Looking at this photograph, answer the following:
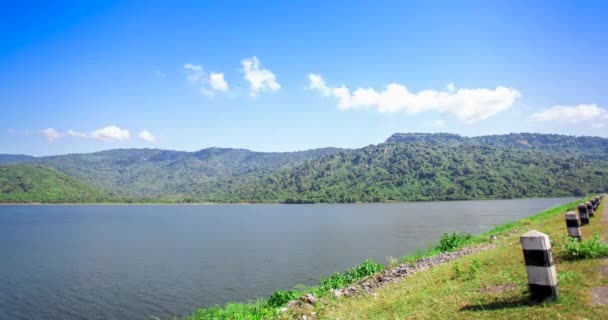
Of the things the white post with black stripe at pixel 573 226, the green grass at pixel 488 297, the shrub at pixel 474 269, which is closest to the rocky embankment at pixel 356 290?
the green grass at pixel 488 297

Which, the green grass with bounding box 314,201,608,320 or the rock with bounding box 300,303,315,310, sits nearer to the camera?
the green grass with bounding box 314,201,608,320

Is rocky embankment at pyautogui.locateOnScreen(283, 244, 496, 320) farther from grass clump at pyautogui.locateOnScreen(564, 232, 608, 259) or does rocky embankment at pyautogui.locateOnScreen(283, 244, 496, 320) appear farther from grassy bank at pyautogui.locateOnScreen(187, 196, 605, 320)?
grass clump at pyautogui.locateOnScreen(564, 232, 608, 259)

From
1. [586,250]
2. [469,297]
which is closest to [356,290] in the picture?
[469,297]

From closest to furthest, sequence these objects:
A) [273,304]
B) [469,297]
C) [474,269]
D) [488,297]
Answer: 1. [488,297]
2. [469,297]
3. [474,269]
4. [273,304]

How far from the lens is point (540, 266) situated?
316 inches

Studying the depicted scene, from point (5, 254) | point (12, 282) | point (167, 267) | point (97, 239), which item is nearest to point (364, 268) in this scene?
point (167, 267)

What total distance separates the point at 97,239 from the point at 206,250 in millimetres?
36699

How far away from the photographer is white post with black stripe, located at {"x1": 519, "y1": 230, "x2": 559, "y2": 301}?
7.97 m

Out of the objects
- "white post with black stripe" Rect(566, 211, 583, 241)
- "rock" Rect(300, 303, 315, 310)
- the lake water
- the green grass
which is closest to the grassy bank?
the green grass

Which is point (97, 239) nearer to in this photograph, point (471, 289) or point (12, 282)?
point (12, 282)

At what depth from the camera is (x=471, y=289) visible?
11.3 meters

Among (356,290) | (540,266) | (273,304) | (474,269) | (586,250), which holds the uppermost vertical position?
(540,266)

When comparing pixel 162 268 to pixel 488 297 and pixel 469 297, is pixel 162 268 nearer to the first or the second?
pixel 469 297

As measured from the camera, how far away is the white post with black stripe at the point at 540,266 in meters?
7.97
